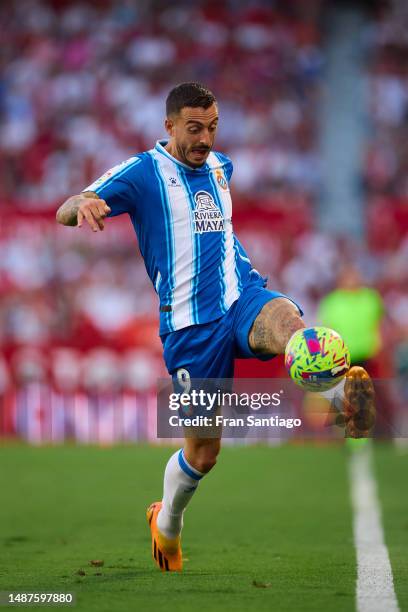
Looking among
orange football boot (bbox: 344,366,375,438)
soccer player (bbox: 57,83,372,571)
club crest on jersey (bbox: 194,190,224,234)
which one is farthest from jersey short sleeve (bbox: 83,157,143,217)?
orange football boot (bbox: 344,366,375,438)

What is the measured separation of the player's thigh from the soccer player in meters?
0.11

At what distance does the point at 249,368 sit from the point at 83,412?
214cm

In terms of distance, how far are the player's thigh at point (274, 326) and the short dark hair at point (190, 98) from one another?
105 centimetres

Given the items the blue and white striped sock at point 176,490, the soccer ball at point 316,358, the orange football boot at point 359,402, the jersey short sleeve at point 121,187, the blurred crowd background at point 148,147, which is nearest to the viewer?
the soccer ball at point 316,358

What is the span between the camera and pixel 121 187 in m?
5.82

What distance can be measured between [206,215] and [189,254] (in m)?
0.22

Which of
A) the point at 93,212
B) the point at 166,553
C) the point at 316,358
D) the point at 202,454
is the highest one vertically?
the point at 93,212

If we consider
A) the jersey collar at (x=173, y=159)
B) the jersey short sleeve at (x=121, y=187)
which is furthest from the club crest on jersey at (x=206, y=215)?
the jersey short sleeve at (x=121, y=187)

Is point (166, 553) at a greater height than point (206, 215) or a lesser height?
lesser

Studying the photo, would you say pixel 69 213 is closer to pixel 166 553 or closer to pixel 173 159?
pixel 173 159

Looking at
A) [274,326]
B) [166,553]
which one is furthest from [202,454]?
[274,326]

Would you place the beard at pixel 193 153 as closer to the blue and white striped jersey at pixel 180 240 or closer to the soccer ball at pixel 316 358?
the blue and white striped jersey at pixel 180 240

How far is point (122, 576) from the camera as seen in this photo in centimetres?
588

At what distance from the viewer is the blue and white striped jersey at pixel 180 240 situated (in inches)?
234
